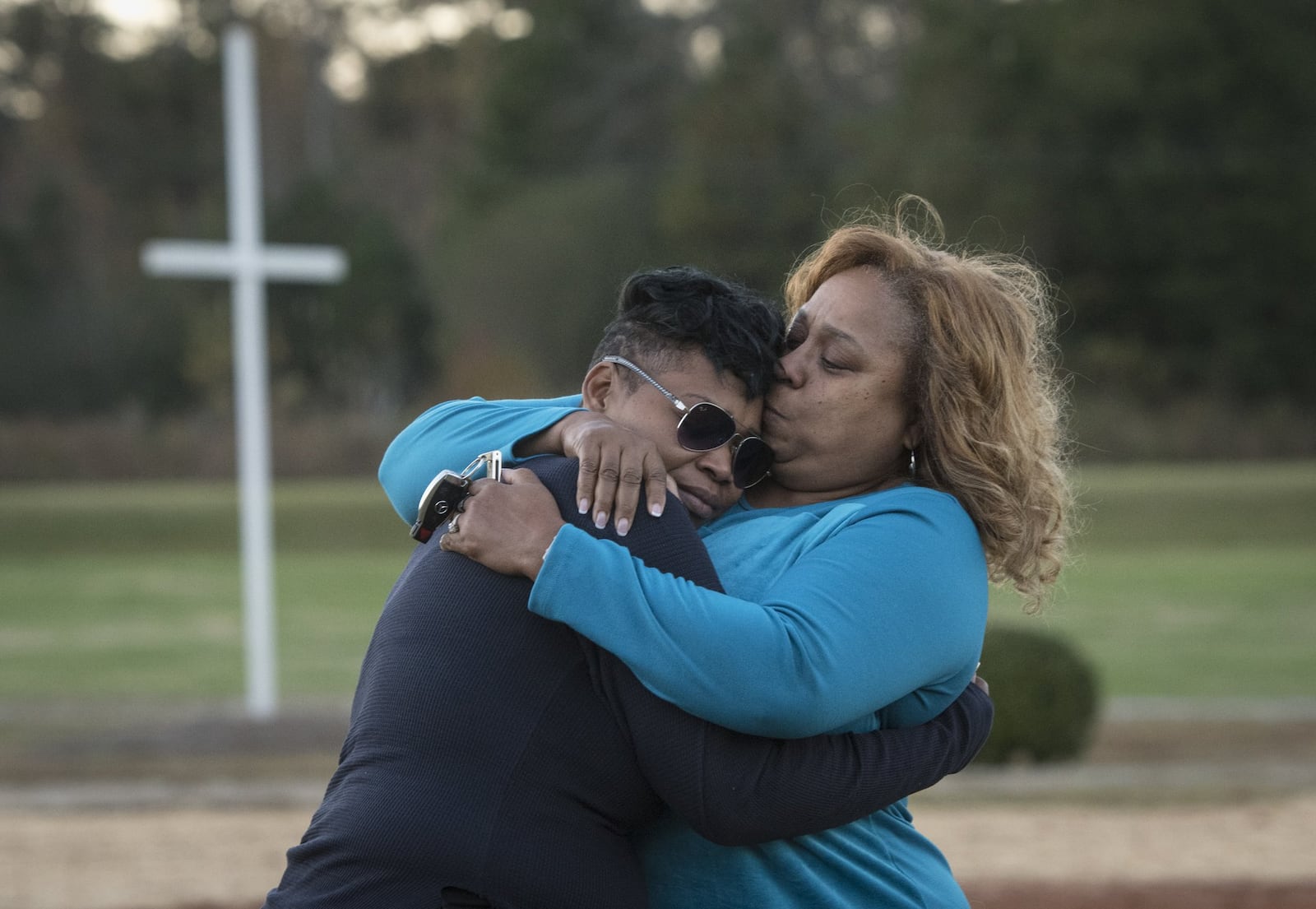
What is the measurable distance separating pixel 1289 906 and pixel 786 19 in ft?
134

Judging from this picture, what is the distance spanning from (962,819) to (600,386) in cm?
596

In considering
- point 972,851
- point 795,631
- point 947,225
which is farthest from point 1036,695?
point 947,225

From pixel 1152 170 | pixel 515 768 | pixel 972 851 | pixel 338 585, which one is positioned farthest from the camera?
pixel 1152 170

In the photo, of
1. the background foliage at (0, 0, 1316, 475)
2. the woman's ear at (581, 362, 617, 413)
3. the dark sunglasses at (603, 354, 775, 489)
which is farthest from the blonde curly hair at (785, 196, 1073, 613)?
the background foliage at (0, 0, 1316, 475)

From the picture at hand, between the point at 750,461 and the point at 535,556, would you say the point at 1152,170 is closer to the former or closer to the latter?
the point at 750,461

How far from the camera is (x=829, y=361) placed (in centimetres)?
223

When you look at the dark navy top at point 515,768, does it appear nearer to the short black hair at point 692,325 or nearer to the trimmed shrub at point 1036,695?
the short black hair at point 692,325

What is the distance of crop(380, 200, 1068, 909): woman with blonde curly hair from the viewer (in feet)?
5.91

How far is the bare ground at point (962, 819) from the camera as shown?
6383mm

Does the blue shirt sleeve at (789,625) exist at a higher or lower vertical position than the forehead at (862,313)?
lower

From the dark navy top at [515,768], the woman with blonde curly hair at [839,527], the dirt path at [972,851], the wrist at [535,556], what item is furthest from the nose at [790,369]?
the dirt path at [972,851]

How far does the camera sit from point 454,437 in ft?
7.46

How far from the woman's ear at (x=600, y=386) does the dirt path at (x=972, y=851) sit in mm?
4198

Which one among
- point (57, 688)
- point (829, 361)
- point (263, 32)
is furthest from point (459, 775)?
point (263, 32)
